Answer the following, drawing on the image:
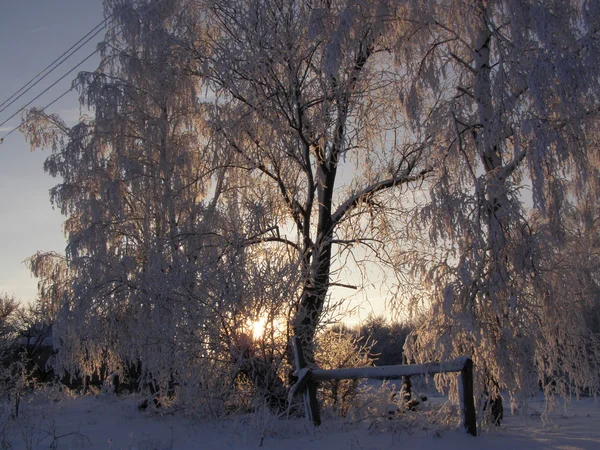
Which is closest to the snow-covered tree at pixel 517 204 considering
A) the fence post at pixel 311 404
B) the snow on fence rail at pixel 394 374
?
the snow on fence rail at pixel 394 374

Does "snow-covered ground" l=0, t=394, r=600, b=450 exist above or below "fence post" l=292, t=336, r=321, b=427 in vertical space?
below

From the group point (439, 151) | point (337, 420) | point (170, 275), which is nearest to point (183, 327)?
point (170, 275)

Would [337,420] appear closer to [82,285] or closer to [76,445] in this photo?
[76,445]

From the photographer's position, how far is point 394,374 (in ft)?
20.7

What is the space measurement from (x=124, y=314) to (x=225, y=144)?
4.07 meters

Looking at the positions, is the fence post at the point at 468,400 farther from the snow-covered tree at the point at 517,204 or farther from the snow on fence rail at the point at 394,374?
the snow-covered tree at the point at 517,204

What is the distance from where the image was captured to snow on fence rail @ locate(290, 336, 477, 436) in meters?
5.81

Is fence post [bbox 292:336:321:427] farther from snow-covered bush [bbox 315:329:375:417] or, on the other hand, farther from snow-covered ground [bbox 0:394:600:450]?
snow-covered bush [bbox 315:329:375:417]

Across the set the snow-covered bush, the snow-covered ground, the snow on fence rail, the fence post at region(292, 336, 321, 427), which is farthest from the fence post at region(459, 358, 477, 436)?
the snow-covered bush

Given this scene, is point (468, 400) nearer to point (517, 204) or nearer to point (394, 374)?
point (394, 374)

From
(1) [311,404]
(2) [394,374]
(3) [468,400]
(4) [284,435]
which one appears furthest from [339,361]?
(3) [468,400]

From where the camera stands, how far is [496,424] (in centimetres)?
670

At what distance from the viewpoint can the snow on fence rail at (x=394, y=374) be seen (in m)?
5.81

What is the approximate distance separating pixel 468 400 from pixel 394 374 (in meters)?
0.86
